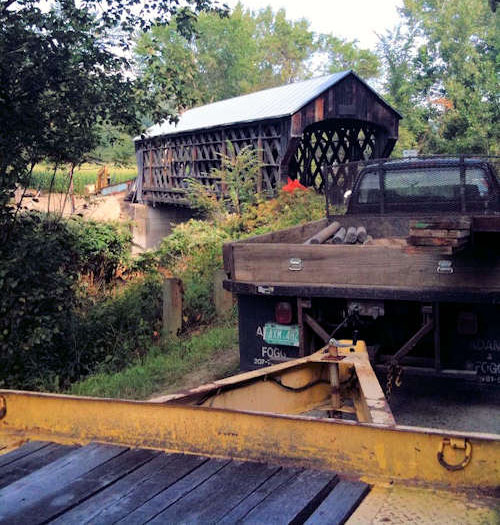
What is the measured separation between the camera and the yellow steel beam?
220 centimetres

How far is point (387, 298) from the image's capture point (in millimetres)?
5078

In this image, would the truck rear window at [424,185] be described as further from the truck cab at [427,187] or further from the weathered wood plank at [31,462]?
the weathered wood plank at [31,462]

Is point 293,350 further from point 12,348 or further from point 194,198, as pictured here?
point 194,198

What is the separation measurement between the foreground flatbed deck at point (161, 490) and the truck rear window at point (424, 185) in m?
5.48

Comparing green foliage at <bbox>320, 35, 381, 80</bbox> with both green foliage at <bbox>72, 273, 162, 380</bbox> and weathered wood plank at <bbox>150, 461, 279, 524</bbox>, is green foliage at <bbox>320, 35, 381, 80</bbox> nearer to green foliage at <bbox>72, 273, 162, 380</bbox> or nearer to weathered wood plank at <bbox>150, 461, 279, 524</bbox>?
green foliage at <bbox>72, 273, 162, 380</bbox>

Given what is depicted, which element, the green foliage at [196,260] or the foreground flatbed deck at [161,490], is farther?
the green foliage at [196,260]

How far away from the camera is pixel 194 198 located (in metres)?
20.4

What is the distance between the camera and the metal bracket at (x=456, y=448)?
2.18 metres

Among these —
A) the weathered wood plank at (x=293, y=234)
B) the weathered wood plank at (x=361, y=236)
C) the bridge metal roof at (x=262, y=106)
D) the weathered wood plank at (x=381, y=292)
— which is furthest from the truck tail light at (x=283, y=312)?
the bridge metal roof at (x=262, y=106)

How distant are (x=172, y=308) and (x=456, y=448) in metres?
7.11

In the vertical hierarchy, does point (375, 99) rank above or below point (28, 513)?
above

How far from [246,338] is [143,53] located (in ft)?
21.1

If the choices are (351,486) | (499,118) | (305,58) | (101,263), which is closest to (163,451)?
(351,486)

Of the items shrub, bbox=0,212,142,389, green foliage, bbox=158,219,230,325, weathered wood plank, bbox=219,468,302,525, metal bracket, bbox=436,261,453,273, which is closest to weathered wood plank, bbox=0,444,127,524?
weathered wood plank, bbox=219,468,302,525
